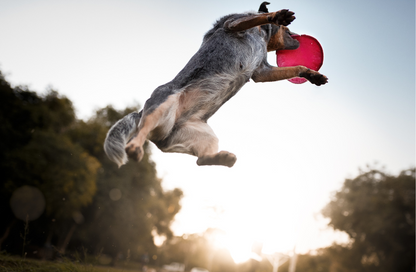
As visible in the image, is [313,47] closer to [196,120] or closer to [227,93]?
[227,93]

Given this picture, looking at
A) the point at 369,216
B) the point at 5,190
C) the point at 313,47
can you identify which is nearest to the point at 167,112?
the point at 313,47

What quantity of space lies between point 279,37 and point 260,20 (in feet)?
3.62

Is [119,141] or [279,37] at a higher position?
[279,37]

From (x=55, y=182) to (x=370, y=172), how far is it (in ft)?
94.7

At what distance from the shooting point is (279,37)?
4.54 metres

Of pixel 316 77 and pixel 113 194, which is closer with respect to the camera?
pixel 316 77

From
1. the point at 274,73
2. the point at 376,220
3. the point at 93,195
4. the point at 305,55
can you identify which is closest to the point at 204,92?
the point at 274,73

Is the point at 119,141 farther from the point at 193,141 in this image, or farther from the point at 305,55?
the point at 305,55

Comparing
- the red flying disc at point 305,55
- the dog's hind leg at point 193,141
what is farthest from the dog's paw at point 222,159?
the red flying disc at point 305,55

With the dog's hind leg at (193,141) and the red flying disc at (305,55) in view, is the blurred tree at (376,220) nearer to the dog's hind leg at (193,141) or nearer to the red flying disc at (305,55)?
the red flying disc at (305,55)

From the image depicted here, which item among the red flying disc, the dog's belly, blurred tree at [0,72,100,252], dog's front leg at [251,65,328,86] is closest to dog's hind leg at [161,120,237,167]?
the dog's belly

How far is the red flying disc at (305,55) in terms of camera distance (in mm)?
4918

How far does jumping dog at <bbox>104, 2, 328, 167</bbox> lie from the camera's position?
340 centimetres

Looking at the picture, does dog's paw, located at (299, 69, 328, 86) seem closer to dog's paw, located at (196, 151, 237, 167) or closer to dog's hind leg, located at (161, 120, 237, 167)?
dog's hind leg, located at (161, 120, 237, 167)
